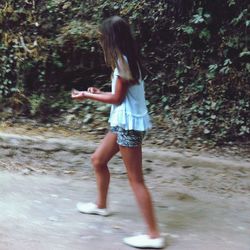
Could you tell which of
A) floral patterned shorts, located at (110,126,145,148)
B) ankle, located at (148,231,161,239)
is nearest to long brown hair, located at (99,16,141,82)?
floral patterned shorts, located at (110,126,145,148)

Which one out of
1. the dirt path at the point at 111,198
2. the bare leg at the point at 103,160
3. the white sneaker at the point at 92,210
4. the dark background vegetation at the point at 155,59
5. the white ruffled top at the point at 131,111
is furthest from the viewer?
the dark background vegetation at the point at 155,59

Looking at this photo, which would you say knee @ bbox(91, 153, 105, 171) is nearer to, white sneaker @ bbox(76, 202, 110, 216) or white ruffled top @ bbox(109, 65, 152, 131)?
white sneaker @ bbox(76, 202, 110, 216)

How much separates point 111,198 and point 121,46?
1.88 m

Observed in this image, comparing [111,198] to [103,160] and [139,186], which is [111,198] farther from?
[139,186]

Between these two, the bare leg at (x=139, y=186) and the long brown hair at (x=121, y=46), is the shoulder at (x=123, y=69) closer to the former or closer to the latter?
the long brown hair at (x=121, y=46)

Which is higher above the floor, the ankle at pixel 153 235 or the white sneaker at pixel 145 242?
the ankle at pixel 153 235

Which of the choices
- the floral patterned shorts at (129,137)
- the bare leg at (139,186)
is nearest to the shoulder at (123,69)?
the floral patterned shorts at (129,137)

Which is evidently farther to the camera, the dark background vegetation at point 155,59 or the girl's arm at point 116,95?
the dark background vegetation at point 155,59

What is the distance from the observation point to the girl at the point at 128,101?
378cm

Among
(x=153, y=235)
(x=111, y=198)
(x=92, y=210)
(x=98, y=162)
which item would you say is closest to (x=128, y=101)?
(x=98, y=162)

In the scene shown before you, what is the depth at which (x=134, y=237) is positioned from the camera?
157 inches

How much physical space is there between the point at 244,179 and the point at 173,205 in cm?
124

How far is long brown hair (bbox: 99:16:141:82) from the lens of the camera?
3.77m

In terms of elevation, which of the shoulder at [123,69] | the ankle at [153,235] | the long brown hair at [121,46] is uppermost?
the long brown hair at [121,46]
